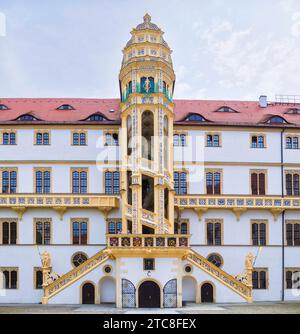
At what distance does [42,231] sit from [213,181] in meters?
13.8

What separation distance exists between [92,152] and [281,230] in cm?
1602

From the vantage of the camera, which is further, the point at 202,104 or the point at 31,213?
the point at 202,104

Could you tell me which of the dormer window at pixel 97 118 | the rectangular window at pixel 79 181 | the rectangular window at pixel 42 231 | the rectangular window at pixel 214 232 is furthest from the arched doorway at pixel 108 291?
the dormer window at pixel 97 118

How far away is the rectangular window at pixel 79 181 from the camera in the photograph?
37.2 metres

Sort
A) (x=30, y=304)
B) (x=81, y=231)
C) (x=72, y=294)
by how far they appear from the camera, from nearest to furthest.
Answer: (x=72, y=294)
(x=30, y=304)
(x=81, y=231)

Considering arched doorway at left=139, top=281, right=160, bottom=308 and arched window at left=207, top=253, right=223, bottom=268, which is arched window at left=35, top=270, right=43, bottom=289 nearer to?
arched doorway at left=139, top=281, right=160, bottom=308

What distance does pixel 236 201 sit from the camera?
36812 millimetres

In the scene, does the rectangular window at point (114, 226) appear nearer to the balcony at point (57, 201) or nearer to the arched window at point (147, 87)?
the balcony at point (57, 201)

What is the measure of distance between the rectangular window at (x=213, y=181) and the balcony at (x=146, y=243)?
7291 millimetres

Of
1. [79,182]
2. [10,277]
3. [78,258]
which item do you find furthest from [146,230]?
[10,277]

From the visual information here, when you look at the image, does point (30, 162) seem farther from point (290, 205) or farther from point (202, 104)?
point (290, 205)

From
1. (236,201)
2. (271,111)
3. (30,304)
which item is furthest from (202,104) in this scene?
(30,304)

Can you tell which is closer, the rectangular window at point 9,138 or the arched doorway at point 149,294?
the arched doorway at point 149,294
